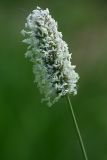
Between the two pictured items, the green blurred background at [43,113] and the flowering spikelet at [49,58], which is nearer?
the flowering spikelet at [49,58]

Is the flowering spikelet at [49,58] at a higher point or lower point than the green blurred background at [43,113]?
lower

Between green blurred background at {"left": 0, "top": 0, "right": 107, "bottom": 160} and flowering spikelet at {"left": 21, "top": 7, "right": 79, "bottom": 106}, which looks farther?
green blurred background at {"left": 0, "top": 0, "right": 107, "bottom": 160}

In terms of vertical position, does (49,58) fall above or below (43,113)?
below

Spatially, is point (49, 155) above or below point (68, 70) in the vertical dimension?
above

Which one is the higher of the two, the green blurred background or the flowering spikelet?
the green blurred background

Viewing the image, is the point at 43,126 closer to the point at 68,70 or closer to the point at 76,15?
the point at 68,70

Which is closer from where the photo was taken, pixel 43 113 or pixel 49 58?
pixel 49 58
